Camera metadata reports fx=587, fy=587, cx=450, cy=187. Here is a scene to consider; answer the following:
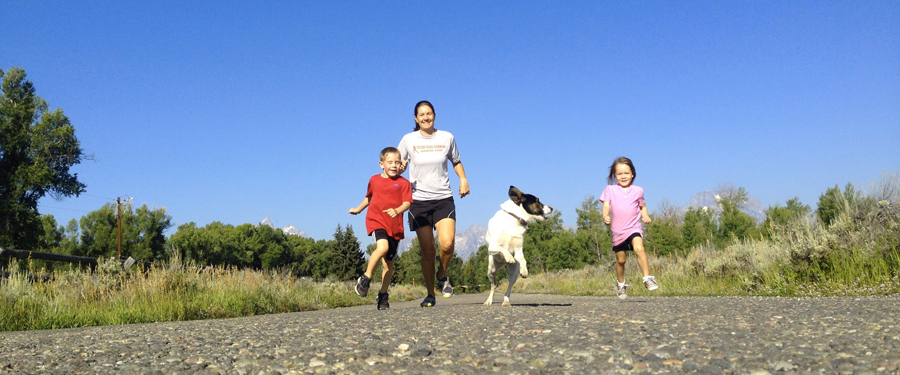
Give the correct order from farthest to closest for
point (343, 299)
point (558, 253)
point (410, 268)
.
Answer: point (410, 268) < point (558, 253) < point (343, 299)

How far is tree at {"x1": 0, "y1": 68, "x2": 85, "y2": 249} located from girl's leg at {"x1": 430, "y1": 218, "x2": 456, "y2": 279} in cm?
3030

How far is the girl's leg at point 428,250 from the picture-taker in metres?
7.57

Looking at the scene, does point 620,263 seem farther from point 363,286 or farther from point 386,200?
point 363,286

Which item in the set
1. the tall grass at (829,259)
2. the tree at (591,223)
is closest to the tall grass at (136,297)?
the tall grass at (829,259)

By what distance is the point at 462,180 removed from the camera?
793 centimetres

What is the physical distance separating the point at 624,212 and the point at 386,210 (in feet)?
11.2

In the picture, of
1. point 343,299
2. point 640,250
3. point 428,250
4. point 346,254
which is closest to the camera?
point 428,250

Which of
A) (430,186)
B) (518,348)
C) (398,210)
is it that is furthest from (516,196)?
(518,348)

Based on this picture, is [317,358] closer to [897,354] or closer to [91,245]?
[897,354]

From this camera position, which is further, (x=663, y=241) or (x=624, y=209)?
(x=663, y=241)

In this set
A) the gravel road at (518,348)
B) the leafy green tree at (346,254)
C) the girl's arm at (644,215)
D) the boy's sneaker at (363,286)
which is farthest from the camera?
the leafy green tree at (346,254)

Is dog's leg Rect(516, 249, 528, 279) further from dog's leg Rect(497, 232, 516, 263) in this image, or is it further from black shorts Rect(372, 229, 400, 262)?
black shorts Rect(372, 229, 400, 262)

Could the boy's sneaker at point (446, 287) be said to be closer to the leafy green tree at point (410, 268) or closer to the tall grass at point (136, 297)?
the tall grass at point (136, 297)

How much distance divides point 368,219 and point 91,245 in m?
60.2
